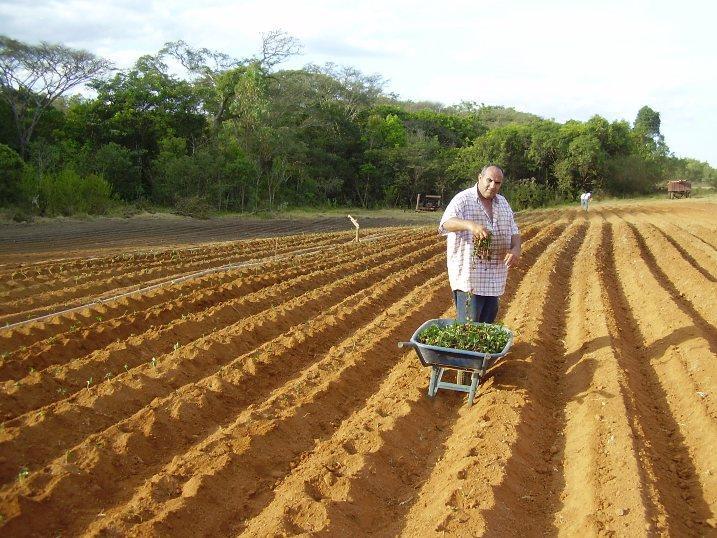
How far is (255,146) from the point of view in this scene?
33031 millimetres

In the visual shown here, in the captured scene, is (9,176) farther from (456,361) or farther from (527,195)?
(527,195)

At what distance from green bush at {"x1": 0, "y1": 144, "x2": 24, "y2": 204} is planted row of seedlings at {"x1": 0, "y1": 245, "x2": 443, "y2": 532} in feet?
49.3

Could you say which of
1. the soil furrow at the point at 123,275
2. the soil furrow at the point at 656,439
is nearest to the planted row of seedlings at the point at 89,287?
the soil furrow at the point at 123,275

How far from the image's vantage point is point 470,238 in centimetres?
596

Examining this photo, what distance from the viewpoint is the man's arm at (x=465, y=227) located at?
5485mm

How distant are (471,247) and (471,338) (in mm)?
753

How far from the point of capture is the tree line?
28.3m

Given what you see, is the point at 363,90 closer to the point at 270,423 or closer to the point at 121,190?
the point at 121,190

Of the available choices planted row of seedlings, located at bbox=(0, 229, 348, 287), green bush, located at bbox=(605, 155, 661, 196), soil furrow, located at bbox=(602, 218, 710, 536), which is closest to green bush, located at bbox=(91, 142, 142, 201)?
planted row of seedlings, located at bbox=(0, 229, 348, 287)

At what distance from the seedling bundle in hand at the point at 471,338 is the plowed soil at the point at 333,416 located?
42 centimetres

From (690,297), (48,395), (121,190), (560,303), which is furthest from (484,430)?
(121,190)

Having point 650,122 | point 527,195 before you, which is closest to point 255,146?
point 527,195

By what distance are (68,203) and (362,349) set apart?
1887cm

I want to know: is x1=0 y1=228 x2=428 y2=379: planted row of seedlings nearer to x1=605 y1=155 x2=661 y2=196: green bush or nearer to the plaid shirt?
the plaid shirt
